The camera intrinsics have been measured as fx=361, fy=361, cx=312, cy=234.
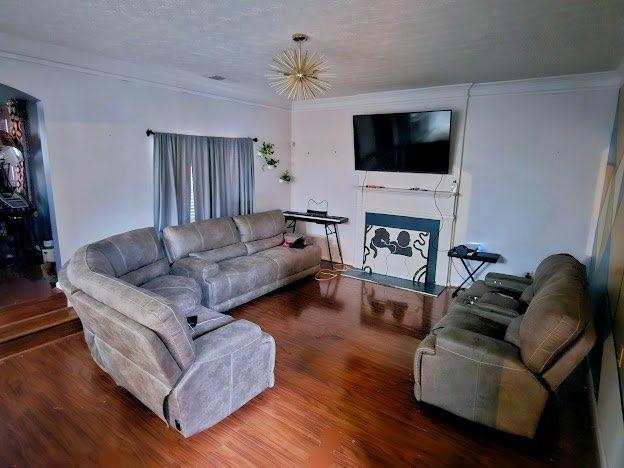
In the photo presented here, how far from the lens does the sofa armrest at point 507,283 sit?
11.7 ft

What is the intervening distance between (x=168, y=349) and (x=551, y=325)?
2.16m

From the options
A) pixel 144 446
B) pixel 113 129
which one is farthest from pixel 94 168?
pixel 144 446

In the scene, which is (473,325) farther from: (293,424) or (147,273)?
(147,273)

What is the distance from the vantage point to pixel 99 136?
3.74 m

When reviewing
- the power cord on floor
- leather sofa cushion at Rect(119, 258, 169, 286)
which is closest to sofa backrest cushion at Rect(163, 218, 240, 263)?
leather sofa cushion at Rect(119, 258, 169, 286)

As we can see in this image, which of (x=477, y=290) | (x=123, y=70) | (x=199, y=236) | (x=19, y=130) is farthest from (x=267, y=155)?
(x=477, y=290)

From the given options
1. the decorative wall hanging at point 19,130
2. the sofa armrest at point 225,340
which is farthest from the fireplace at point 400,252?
the decorative wall hanging at point 19,130

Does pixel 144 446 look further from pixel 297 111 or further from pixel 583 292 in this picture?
pixel 297 111

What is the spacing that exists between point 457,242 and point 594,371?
2380 millimetres

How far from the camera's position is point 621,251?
8.37 ft

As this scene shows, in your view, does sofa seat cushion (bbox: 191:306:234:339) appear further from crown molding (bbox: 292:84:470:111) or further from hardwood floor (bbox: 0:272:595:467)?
crown molding (bbox: 292:84:470:111)

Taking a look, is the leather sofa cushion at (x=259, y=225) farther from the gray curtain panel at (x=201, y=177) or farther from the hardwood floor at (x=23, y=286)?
the hardwood floor at (x=23, y=286)

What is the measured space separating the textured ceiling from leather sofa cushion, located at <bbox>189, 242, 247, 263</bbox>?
6.75ft

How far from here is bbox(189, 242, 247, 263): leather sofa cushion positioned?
415 cm
